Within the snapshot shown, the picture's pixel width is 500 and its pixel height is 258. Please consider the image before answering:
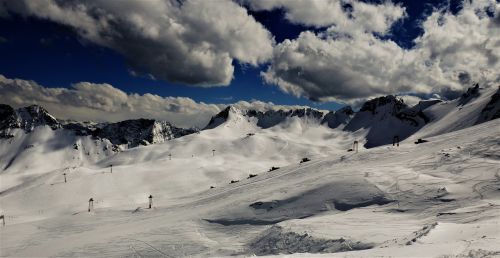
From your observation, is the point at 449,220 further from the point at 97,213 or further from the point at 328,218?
the point at 97,213

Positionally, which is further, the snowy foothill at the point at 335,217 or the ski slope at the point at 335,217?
the ski slope at the point at 335,217

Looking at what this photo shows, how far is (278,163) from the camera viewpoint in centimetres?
18600

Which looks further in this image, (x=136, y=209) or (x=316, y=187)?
(x=136, y=209)

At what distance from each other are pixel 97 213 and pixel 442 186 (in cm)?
5040

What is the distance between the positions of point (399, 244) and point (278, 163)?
165 m

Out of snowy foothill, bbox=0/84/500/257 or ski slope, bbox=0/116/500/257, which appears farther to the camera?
ski slope, bbox=0/116/500/257

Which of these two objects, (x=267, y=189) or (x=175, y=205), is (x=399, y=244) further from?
(x=175, y=205)

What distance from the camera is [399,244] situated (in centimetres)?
2180

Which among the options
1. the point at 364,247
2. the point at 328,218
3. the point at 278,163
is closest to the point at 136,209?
the point at 328,218

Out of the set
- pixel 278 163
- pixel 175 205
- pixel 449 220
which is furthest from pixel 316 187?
pixel 278 163

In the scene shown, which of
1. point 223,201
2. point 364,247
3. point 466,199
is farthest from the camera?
point 223,201

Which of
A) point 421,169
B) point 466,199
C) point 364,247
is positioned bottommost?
point 364,247

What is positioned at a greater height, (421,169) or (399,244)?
(421,169)

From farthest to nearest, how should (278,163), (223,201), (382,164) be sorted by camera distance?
1. (278,163)
2. (223,201)
3. (382,164)
